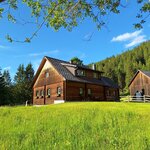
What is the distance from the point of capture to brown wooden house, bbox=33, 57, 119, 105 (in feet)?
134

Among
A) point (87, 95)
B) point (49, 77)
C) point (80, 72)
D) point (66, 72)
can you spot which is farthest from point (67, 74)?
point (87, 95)

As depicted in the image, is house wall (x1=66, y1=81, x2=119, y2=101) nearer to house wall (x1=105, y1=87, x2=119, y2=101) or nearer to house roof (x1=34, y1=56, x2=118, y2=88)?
house wall (x1=105, y1=87, x2=119, y2=101)

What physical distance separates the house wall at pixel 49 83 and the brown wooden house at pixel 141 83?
2354 centimetres

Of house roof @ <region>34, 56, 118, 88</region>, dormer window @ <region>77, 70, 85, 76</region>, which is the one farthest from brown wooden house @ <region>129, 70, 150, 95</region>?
dormer window @ <region>77, 70, 85, 76</region>

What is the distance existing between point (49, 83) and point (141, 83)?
24.0 meters

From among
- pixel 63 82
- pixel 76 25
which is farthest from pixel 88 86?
pixel 76 25

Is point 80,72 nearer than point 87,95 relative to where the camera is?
No

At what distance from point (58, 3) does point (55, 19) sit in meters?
0.86

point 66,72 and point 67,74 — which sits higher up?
point 66,72

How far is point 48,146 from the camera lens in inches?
242

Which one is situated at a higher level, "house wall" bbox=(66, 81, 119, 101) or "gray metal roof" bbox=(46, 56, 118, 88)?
"gray metal roof" bbox=(46, 56, 118, 88)

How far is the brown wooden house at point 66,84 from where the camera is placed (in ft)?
134

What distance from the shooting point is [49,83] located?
44062 millimetres

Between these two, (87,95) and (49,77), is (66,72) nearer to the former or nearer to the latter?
(49,77)
